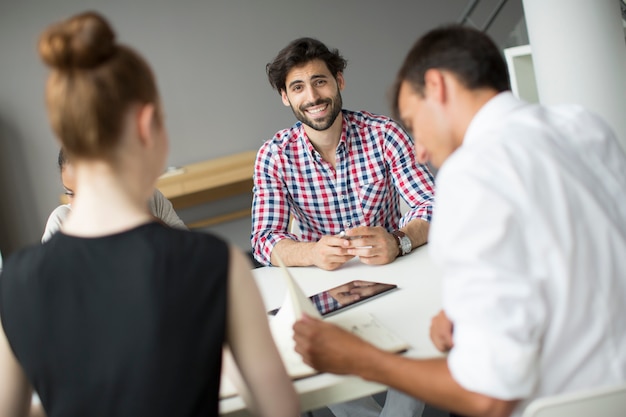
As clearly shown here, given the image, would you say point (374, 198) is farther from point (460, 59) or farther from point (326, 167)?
point (460, 59)

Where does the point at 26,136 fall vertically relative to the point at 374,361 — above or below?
above

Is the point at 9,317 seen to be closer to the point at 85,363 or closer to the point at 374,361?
the point at 85,363

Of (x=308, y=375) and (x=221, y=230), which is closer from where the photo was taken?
(x=308, y=375)

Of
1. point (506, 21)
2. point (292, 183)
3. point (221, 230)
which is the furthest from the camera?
point (221, 230)

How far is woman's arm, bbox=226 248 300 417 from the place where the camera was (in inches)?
43.0

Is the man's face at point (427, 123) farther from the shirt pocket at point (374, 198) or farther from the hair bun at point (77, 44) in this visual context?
the shirt pocket at point (374, 198)

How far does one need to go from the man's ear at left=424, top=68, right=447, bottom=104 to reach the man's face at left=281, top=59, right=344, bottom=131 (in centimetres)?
131

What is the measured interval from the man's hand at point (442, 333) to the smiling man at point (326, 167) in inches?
43.3

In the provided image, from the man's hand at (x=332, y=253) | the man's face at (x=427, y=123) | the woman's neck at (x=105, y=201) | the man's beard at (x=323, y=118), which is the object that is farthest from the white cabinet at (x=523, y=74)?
the woman's neck at (x=105, y=201)

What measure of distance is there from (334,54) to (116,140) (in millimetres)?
1802

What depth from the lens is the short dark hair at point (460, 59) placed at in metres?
1.23

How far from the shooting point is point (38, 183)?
537cm

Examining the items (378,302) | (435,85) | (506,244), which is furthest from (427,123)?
(378,302)

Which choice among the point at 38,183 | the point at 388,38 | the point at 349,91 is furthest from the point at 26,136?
the point at 388,38
